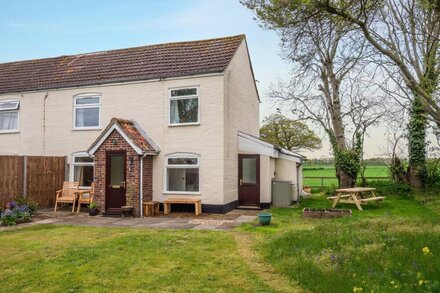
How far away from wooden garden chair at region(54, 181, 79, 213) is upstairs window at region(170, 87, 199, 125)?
5244 mm

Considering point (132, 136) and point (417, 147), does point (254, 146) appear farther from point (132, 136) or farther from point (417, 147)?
point (417, 147)

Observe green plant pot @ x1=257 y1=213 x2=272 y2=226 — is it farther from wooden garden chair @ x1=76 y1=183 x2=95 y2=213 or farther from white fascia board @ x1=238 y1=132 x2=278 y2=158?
wooden garden chair @ x1=76 y1=183 x2=95 y2=213

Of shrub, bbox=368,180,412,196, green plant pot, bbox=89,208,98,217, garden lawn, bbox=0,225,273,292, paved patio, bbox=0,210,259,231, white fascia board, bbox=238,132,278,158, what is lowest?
garden lawn, bbox=0,225,273,292

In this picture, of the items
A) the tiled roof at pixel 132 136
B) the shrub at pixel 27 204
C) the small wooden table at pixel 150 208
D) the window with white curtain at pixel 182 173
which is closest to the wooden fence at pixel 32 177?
the shrub at pixel 27 204

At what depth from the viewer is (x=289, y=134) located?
4350 centimetres

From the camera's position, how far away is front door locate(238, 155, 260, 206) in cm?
1593

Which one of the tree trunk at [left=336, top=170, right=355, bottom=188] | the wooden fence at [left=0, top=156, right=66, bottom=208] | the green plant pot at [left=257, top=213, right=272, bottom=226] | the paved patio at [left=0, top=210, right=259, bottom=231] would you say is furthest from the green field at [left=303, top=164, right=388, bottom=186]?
the wooden fence at [left=0, top=156, right=66, bottom=208]

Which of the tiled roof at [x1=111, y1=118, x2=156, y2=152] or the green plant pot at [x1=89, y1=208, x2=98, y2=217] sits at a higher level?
the tiled roof at [x1=111, y1=118, x2=156, y2=152]

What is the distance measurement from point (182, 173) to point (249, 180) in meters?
3.22

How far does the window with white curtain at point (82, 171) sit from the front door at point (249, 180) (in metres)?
7.04

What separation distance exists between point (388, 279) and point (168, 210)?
1023 cm

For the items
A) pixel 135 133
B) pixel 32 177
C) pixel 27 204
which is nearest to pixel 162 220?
pixel 135 133

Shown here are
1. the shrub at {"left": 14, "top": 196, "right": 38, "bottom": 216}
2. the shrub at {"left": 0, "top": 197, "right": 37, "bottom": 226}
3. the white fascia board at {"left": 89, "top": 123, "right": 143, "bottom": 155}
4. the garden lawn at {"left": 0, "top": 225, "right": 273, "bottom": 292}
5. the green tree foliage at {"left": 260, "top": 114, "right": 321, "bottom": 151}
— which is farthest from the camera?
the green tree foliage at {"left": 260, "top": 114, "right": 321, "bottom": 151}

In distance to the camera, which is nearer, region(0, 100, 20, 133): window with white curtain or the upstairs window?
the upstairs window
